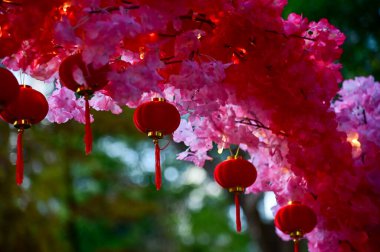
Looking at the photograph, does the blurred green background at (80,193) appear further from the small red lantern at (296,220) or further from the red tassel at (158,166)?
the red tassel at (158,166)

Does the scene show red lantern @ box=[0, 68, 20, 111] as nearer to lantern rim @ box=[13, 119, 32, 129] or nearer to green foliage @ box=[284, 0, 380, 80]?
lantern rim @ box=[13, 119, 32, 129]

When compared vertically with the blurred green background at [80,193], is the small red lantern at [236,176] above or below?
above

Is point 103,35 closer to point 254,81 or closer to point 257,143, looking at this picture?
point 254,81

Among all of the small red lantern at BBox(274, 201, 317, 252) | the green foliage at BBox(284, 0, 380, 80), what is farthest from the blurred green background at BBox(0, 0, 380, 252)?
the small red lantern at BBox(274, 201, 317, 252)

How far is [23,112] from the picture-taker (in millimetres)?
1730

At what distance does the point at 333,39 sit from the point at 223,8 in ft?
1.78

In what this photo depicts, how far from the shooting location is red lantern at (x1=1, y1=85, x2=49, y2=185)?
5.64 ft

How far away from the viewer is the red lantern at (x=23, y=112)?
5.64ft

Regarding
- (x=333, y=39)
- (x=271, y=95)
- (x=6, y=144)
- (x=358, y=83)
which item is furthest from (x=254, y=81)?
(x=6, y=144)

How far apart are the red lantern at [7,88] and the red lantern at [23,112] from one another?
11cm

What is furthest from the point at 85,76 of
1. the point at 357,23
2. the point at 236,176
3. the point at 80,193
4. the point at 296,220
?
the point at 80,193

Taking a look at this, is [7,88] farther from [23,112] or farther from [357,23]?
[357,23]

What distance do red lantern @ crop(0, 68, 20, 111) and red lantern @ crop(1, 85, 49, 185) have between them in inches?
4.4

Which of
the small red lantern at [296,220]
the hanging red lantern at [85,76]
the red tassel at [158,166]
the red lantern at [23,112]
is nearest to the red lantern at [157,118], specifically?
the red tassel at [158,166]
